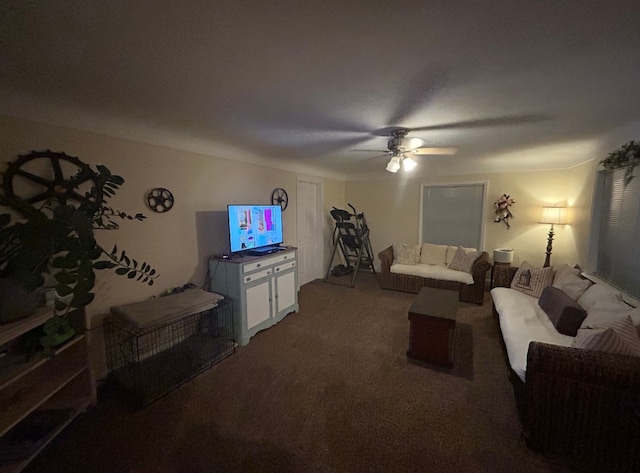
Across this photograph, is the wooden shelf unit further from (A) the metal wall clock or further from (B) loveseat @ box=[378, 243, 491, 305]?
(B) loveseat @ box=[378, 243, 491, 305]

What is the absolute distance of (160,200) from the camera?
239 centimetres

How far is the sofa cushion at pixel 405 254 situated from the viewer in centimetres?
450

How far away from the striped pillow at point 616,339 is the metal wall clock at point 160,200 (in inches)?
133

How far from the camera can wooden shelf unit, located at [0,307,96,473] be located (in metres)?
1.31

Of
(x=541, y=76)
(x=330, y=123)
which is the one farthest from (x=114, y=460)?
(x=541, y=76)

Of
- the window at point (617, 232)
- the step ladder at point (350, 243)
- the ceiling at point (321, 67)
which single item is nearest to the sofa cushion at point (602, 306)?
the window at point (617, 232)

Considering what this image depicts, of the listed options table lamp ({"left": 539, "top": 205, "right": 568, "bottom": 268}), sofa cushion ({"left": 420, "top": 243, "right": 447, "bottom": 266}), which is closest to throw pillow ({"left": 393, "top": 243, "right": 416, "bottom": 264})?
sofa cushion ({"left": 420, "top": 243, "right": 447, "bottom": 266})

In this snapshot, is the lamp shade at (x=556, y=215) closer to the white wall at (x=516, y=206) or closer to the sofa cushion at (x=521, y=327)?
the white wall at (x=516, y=206)

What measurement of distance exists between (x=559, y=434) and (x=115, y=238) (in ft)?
11.1

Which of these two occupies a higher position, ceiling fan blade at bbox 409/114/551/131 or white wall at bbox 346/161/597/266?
ceiling fan blade at bbox 409/114/551/131

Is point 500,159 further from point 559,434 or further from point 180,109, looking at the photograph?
point 180,109

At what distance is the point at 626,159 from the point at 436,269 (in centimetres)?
240

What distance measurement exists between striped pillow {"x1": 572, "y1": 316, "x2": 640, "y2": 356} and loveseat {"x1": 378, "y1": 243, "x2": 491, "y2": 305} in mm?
2244

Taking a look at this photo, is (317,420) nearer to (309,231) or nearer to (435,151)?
(435,151)
